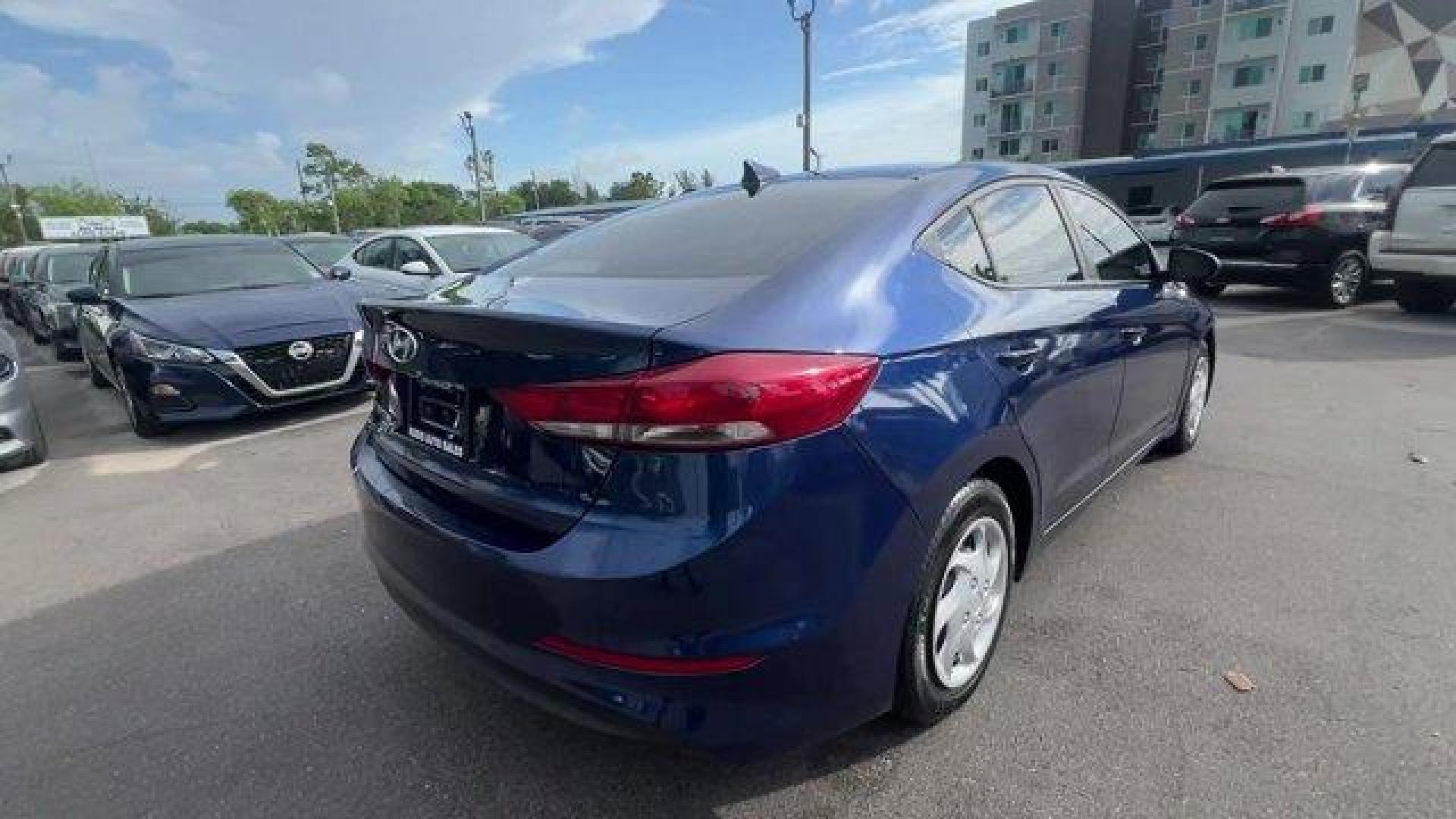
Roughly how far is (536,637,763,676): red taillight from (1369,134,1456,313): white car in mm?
10075

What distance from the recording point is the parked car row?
18.3ft

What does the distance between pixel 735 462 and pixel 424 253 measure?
28.2ft

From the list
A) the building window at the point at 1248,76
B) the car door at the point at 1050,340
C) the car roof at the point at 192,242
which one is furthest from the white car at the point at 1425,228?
the building window at the point at 1248,76

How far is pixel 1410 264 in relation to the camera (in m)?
A: 8.39

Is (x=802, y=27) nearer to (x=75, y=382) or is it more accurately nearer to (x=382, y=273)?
(x=382, y=273)

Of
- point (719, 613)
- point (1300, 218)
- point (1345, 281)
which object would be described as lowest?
point (1345, 281)

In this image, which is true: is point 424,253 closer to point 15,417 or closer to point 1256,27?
point 15,417

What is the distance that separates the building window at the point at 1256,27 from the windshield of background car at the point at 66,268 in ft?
194

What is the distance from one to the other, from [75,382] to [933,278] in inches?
424

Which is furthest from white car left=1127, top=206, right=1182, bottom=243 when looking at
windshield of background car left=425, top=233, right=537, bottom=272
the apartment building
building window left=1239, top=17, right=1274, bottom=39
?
the apartment building

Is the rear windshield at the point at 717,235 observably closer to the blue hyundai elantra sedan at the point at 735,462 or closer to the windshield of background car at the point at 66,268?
the blue hyundai elantra sedan at the point at 735,462

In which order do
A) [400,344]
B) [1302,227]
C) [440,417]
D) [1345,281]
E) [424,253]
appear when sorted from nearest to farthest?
1. [440,417]
2. [400,344]
3. [424,253]
4. [1302,227]
5. [1345,281]

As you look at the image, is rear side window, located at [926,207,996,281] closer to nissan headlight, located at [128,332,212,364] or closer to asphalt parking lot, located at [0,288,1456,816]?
asphalt parking lot, located at [0,288,1456,816]

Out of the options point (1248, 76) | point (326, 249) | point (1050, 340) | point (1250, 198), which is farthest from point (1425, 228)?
point (1248, 76)
